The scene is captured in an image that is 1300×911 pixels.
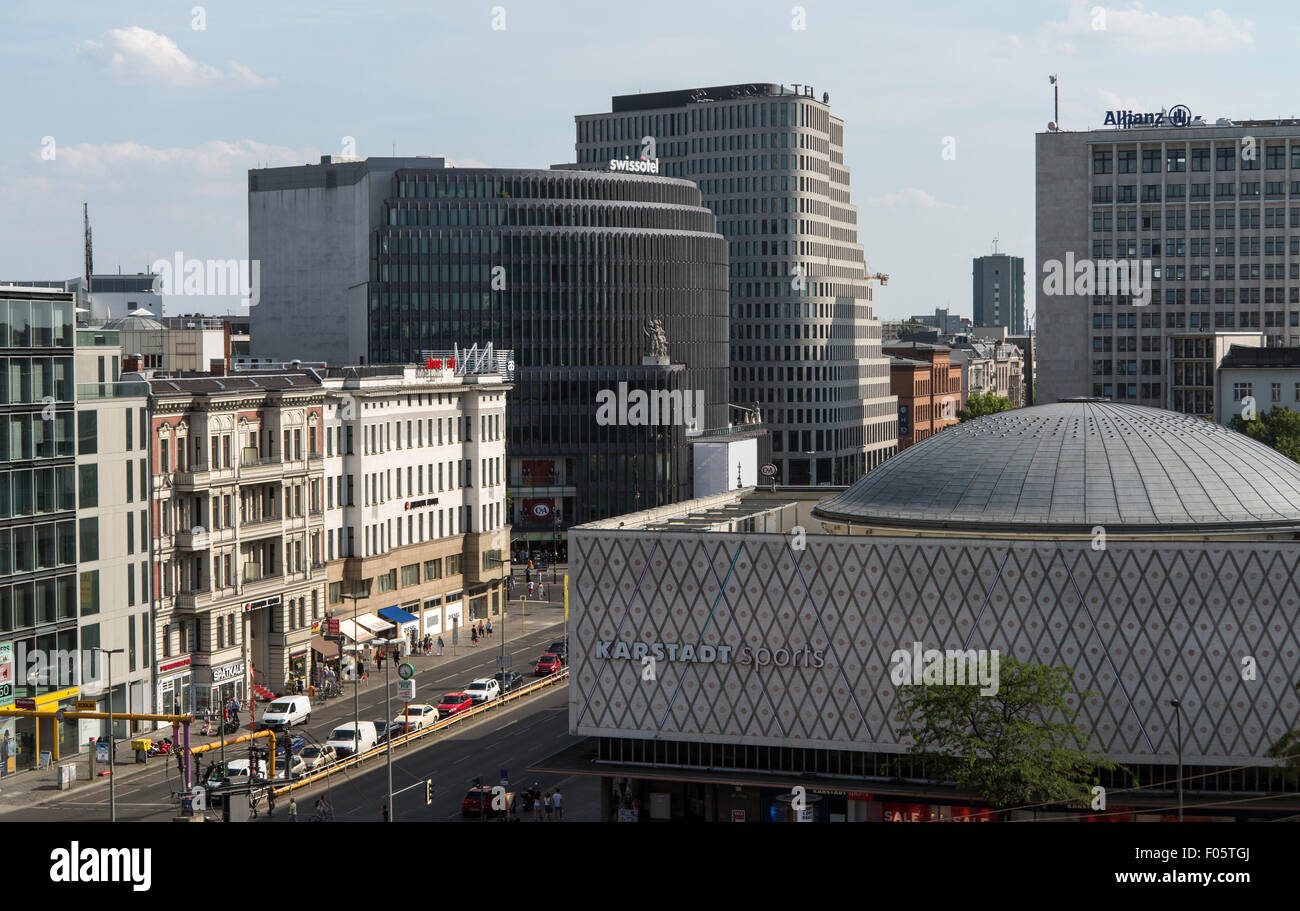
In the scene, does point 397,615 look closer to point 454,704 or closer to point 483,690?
point 483,690

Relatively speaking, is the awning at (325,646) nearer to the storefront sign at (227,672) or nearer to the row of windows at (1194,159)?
the storefront sign at (227,672)

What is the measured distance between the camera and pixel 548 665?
11006cm

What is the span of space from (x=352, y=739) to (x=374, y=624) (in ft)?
96.8

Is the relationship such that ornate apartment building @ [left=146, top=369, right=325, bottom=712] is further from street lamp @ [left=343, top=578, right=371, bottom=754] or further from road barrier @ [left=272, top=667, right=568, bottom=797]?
road barrier @ [left=272, top=667, right=568, bottom=797]

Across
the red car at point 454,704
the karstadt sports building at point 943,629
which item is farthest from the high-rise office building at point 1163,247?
the karstadt sports building at point 943,629

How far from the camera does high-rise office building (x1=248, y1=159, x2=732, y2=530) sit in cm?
16875

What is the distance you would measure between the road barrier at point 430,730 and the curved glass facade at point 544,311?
61242mm

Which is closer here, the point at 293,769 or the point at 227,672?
the point at 293,769

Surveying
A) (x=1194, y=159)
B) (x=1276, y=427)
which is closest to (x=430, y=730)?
(x=1276, y=427)

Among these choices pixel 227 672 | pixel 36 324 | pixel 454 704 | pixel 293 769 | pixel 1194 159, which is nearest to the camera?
pixel 293 769

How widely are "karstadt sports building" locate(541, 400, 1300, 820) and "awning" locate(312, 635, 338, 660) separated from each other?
35.8m

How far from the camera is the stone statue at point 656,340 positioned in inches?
6954

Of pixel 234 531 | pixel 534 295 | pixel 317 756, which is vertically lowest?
pixel 317 756

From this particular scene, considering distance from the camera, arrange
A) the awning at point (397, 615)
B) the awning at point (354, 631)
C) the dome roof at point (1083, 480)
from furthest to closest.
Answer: the awning at point (397, 615) < the awning at point (354, 631) < the dome roof at point (1083, 480)
